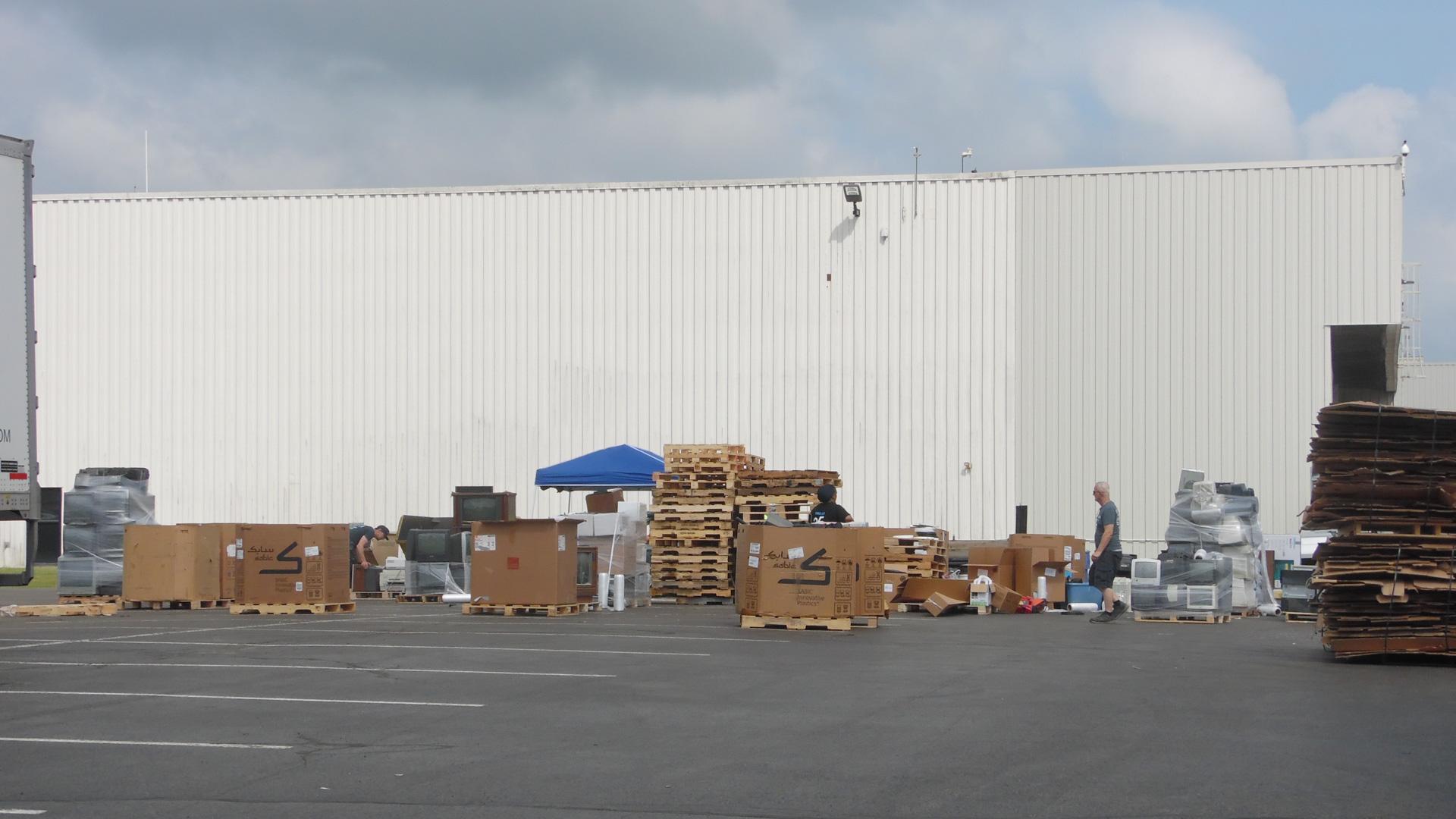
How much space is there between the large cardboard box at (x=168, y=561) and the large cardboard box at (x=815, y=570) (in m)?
8.36

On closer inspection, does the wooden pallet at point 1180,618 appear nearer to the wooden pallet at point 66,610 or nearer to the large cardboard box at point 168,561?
the large cardboard box at point 168,561

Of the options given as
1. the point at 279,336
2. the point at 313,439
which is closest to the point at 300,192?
the point at 279,336

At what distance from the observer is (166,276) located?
1382 inches

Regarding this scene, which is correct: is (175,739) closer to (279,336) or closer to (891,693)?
(891,693)

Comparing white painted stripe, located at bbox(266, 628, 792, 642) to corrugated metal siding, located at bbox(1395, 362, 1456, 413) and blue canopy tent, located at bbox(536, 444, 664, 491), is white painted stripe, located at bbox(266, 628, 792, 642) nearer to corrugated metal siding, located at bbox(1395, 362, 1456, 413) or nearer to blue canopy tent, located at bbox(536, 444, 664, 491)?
blue canopy tent, located at bbox(536, 444, 664, 491)

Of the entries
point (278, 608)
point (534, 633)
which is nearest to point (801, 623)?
point (534, 633)

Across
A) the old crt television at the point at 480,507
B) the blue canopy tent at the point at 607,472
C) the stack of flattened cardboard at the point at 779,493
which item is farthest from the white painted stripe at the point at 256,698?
the old crt television at the point at 480,507

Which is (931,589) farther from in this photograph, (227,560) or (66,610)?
(66,610)

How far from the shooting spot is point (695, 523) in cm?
2288

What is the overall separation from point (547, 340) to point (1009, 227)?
431 inches

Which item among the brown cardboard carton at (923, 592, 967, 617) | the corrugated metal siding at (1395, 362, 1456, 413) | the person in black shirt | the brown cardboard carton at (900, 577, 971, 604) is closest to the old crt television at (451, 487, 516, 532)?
the brown cardboard carton at (900, 577, 971, 604)

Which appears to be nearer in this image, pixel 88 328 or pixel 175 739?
pixel 175 739

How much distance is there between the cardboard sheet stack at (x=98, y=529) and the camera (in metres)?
20.4

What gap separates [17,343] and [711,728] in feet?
35.4
